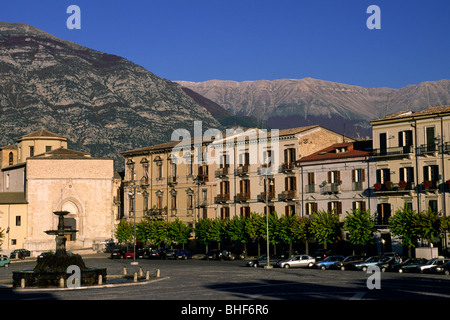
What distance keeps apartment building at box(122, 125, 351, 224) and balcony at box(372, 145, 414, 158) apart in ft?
36.8

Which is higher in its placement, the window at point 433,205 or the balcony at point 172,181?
the balcony at point 172,181

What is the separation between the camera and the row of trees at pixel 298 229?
208 feet

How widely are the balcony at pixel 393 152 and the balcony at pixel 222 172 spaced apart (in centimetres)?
2234

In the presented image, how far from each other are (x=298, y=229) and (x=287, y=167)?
9.51 meters

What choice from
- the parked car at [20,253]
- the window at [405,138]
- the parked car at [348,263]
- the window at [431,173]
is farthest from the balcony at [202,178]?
the parked car at [348,263]

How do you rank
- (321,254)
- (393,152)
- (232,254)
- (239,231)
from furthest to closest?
(239,231) < (232,254) < (393,152) < (321,254)

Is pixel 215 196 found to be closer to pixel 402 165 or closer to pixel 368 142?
pixel 368 142

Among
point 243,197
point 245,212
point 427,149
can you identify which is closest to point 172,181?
point 243,197

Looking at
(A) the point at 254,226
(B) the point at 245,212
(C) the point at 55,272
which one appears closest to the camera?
(C) the point at 55,272

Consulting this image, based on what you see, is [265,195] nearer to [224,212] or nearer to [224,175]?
[224,175]

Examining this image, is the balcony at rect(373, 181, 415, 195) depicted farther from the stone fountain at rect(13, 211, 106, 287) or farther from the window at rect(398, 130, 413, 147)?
the stone fountain at rect(13, 211, 106, 287)

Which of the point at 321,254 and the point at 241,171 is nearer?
the point at 321,254

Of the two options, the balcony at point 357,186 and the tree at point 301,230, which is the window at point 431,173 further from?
the tree at point 301,230

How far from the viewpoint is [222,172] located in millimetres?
88188
